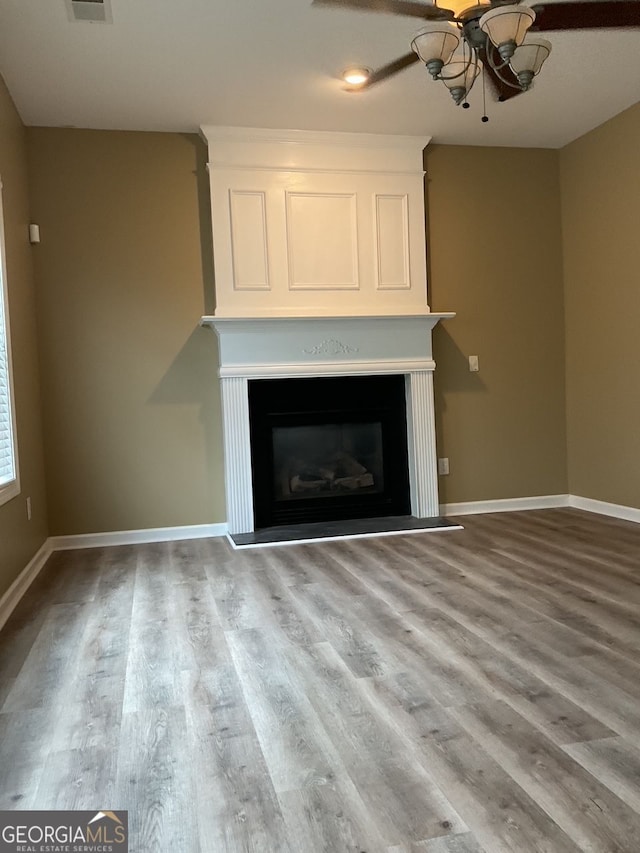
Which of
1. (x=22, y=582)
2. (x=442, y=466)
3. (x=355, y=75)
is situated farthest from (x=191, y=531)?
(x=355, y=75)

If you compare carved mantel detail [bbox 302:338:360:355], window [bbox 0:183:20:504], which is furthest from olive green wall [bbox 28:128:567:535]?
window [bbox 0:183:20:504]

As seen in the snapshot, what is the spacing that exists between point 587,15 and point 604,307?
8.62 feet

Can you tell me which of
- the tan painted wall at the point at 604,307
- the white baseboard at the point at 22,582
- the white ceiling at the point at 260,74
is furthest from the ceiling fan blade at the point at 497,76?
the white baseboard at the point at 22,582

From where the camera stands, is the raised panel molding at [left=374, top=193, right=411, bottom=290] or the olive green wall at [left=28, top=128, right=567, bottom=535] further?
the raised panel molding at [left=374, top=193, right=411, bottom=290]

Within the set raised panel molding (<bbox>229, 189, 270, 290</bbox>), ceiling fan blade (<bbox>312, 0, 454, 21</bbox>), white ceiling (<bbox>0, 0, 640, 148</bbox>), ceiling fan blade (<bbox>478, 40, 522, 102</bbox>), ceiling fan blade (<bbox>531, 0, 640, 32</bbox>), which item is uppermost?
white ceiling (<bbox>0, 0, 640, 148</bbox>)

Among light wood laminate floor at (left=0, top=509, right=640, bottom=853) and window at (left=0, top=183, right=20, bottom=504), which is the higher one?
window at (left=0, top=183, right=20, bottom=504)

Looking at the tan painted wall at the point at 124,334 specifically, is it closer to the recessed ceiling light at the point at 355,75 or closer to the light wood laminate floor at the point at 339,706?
the light wood laminate floor at the point at 339,706

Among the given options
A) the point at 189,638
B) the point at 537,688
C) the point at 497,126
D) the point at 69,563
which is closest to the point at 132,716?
the point at 189,638

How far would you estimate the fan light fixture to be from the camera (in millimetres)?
2301

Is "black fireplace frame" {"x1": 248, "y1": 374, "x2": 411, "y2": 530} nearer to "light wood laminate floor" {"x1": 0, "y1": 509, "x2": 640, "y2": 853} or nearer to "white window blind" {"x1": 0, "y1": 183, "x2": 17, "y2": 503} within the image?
"light wood laminate floor" {"x1": 0, "y1": 509, "x2": 640, "y2": 853}

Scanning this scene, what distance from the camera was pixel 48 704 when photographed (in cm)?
217

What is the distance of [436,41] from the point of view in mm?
2453

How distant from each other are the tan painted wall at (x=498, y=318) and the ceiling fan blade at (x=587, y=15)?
243 cm

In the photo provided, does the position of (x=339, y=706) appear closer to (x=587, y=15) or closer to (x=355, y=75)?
(x=587, y=15)
